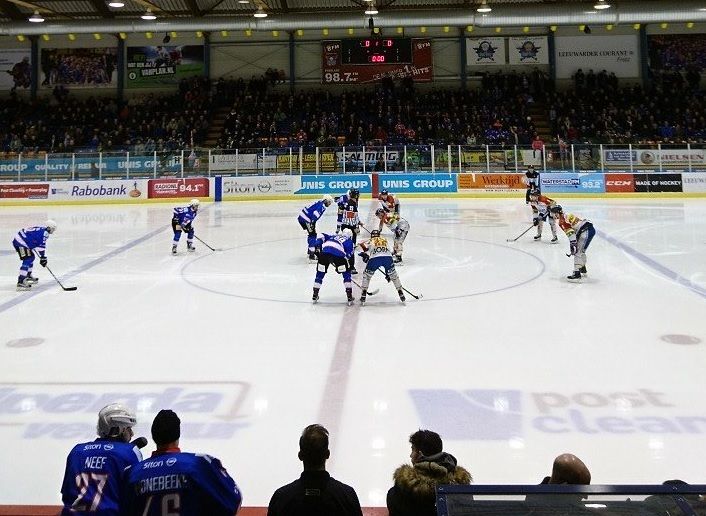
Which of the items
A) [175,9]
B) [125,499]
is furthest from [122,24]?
[125,499]

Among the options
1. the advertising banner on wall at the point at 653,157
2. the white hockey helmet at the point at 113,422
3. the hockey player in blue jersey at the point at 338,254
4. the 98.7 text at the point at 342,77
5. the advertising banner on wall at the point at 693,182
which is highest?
the 98.7 text at the point at 342,77

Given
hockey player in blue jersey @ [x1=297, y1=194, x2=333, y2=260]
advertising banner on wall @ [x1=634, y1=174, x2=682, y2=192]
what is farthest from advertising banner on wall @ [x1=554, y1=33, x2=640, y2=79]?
hockey player in blue jersey @ [x1=297, y1=194, x2=333, y2=260]

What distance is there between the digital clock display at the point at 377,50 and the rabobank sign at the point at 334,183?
976cm

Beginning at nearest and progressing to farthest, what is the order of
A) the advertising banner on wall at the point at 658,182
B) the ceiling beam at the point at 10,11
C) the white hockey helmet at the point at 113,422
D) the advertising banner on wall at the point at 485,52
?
the white hockey helmet at the point at 113,422
the advertising banner on wall at the point at 658,182
the ceiling beam at the point at 10,11
the advertising banner on wall at the point at 485,52

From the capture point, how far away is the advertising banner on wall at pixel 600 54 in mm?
29125

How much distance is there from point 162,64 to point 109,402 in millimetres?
28590

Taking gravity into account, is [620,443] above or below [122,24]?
below

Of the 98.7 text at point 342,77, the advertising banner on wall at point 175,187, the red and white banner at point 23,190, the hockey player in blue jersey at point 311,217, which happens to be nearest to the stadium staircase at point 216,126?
the 98.7 text at point 342,77

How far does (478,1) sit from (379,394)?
22.6m

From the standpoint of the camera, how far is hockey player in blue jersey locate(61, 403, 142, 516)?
238 cm

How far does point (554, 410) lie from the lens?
4578 mm

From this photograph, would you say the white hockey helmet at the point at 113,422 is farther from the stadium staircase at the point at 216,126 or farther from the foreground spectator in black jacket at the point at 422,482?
the stadium staircase at the point at 216,126

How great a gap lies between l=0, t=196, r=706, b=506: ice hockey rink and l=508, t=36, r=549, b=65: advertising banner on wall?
65.7 ft

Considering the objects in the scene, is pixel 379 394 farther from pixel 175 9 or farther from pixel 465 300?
pixel 175 9
